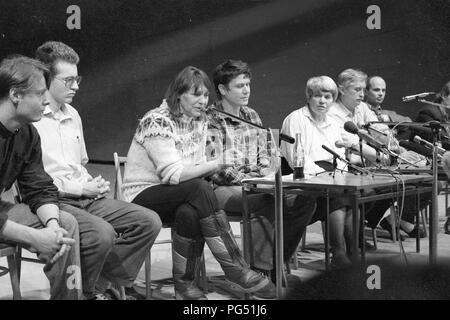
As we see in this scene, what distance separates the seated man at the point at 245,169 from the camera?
2680mm

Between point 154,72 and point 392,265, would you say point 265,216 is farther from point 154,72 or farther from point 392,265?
point 154,72

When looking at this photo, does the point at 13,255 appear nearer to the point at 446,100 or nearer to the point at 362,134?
the point at 362,134

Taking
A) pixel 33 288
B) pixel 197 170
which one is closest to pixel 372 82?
pixel 197 170

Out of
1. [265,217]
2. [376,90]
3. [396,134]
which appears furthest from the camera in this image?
[376,90]

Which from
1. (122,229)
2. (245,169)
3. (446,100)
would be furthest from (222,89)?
(446,100)

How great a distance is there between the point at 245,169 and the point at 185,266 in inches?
27.7

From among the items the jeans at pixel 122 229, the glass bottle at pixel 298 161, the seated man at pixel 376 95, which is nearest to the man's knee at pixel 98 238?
the jeans at pixel 122 229

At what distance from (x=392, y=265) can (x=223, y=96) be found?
2317mm

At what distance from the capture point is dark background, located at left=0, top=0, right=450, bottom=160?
16.8 ft

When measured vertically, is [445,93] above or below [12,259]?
above

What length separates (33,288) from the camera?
264 centimetres

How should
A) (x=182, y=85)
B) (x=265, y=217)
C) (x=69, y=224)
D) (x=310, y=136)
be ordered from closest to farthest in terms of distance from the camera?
(x=69, y=224) < (x=182, y=85) < (x=265, y=217) < (x=310, y=136)

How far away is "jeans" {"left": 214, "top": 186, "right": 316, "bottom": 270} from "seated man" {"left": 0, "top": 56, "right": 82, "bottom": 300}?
0.90 m

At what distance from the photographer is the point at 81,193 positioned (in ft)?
7.32
